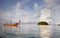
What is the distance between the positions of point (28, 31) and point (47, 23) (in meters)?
0.47

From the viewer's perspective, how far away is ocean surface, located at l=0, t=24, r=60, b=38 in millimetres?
3027

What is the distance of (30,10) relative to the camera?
128 inches

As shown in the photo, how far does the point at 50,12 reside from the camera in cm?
329

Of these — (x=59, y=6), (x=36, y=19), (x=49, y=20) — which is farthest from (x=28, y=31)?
(x=59, y=6)

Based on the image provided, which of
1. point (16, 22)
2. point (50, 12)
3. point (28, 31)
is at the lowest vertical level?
point (28, 31)

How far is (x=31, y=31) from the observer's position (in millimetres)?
3125

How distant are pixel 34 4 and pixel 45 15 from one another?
35 cm

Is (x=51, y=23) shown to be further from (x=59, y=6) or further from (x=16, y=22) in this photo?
(x=16, y=22)

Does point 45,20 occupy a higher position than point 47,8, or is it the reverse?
point 47,8

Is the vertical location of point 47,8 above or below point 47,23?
above

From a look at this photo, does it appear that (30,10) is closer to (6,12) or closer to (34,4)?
(34,4)

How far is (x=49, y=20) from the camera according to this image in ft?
10.6

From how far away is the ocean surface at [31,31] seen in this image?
303 cm

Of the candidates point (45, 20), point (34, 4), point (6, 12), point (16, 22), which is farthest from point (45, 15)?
point (6, 12)
